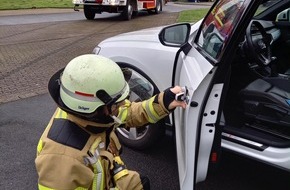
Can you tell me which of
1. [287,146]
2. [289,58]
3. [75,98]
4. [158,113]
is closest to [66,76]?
[75,98]

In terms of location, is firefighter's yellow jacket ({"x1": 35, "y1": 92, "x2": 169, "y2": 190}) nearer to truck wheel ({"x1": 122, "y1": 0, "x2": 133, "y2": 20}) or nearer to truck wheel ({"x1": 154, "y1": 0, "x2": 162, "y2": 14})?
truck wheel ({"x1": 122, "y1": 0, "x2": 133, "y2": 20})

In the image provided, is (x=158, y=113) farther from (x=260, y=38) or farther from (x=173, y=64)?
(x=260, y=38)

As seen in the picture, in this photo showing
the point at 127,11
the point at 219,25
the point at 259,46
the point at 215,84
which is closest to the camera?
the point at 215,84

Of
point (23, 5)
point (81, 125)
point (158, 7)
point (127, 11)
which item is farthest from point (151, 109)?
point (23, 5)

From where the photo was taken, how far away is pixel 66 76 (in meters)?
1.77

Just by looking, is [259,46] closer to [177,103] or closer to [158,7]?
[177,103]

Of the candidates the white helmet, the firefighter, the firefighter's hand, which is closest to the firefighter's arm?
the firefighter's hand

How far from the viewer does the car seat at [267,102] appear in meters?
2.52

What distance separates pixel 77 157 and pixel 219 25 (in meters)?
1.26

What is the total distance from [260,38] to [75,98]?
187 cm

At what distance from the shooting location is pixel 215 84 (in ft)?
6.69

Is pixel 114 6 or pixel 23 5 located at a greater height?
pixel 114 6

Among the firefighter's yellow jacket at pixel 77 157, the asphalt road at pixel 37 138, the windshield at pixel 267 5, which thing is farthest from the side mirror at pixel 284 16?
the firefighter's yellow jacket at pixel 77 157

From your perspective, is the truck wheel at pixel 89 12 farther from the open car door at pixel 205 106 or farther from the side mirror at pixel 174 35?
the open car door at pixel 205 106
